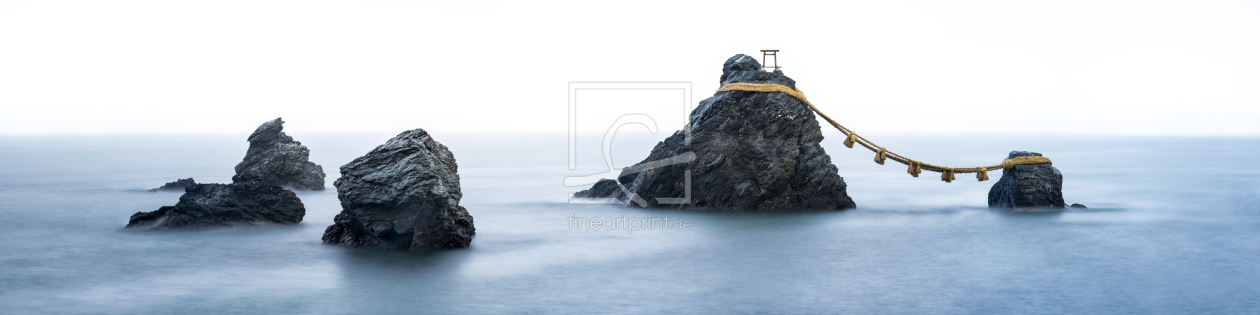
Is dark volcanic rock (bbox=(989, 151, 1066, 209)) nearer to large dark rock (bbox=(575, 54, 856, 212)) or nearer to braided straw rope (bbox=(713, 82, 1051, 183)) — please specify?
braided straw rope (bbox=(713, 82, 1051, 183))

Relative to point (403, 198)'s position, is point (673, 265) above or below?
below

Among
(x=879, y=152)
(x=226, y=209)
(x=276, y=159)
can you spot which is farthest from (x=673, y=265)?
(x=276, y=159)

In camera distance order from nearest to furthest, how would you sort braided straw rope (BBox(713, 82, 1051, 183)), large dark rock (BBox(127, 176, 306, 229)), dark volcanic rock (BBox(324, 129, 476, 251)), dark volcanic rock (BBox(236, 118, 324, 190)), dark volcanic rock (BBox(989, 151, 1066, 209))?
dark volcanic rock (BBox(324, 129, 476, 251))
large dark rock (BBox(127, 176, 306, 229))
braided straw rope (BBox(713, 82, 1051, 183))
dark volcanic rock (BBox(989, 151, 1066, 209))
dark volcanic rock (BBox(236, 118, 324, 190))

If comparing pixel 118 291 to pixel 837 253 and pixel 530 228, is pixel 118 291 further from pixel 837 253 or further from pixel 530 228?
pixel 837 253

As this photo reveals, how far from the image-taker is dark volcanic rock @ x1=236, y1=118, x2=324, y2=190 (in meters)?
22.7

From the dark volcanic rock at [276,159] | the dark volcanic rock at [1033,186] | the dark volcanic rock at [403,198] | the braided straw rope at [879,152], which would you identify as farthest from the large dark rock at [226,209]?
the dark volcanic rock at [1033,186]

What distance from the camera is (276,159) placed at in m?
22.9

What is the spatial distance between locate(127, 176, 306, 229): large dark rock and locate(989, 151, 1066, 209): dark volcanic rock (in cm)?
1406

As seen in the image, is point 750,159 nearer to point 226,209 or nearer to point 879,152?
point 879,152

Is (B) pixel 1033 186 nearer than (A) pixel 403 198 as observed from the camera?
No

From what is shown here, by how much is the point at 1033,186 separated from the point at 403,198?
12.8 metres

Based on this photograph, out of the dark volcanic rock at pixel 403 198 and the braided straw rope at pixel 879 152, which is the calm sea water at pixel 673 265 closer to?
the dark volcanic rock at pixel 403 198

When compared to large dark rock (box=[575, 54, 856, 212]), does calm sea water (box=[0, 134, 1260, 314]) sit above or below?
below

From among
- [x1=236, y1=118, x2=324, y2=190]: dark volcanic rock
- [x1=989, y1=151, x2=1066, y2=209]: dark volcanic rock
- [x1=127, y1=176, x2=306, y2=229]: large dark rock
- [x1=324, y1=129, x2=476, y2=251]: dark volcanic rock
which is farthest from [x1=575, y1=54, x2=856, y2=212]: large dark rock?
[x1=236, y1=118, x2=324, y2=190]: dark volcanic rock
